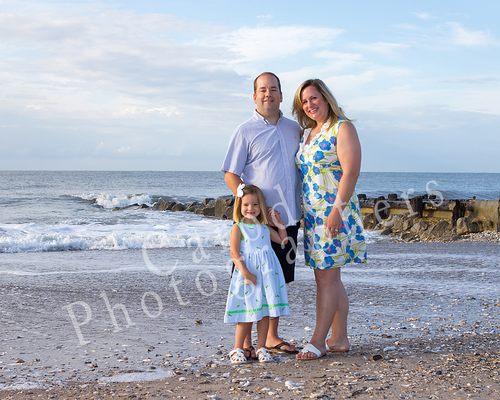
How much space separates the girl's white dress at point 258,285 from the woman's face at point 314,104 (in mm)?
954

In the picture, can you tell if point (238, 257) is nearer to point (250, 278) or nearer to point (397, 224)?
point (250, 278)

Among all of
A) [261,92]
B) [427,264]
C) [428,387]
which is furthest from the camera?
[427,264]

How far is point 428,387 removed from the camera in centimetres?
444

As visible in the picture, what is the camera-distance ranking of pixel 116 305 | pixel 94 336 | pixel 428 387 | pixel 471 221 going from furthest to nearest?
pixel 471 221 < pixel 116 305 < pixel 94 336 < pixel 428 387

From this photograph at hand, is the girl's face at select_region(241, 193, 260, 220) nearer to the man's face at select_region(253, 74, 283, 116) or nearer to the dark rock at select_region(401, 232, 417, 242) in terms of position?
the man's face at select_region(253, 74, 283, 116)

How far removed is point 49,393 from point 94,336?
168 centimetres

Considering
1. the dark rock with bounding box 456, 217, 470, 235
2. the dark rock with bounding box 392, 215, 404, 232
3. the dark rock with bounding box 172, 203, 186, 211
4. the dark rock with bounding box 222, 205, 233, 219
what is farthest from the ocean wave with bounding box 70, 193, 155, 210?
the dark rock with bounding box 456, 217, 470, 235

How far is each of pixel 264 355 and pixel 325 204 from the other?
1.23 metres

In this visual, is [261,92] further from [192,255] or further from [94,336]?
[192,255]

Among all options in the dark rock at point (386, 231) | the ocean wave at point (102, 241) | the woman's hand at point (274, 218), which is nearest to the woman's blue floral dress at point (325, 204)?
the woman's hand at point (274, 218)

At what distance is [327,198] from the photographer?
5.22m

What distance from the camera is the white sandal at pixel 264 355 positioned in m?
5.16

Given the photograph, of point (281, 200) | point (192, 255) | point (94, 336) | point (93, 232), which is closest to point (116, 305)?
point (94, 336)

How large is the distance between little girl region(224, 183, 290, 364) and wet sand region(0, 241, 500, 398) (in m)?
0.35
